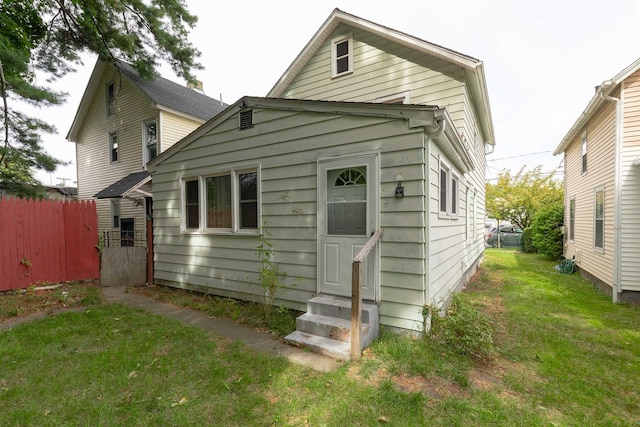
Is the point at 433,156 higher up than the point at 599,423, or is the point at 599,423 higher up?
the point at 433,156

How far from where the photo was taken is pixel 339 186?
444 cm

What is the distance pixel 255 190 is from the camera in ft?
17.8

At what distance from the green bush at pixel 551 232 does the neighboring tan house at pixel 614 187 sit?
436cm

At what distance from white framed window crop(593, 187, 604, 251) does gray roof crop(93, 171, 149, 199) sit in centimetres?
1404

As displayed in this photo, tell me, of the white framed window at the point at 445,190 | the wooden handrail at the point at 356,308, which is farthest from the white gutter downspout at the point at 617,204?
the wooden handrail at the point at 356,308

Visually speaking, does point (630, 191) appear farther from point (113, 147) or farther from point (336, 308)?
point (113, 147)

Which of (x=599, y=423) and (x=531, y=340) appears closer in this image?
(x=599, y=423)

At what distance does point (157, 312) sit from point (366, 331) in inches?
160

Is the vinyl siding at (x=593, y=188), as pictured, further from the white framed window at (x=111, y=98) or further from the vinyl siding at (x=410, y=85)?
the white framed window at (x=111, y=98)

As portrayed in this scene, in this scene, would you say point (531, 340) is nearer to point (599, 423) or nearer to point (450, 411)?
point (599, 423)

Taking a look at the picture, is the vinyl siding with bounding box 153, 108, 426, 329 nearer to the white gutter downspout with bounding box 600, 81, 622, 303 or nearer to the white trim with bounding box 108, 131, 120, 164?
the white gutter downspout with bounding box 600, 81, 622, 303

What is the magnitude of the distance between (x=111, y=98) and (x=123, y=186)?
17.1ft

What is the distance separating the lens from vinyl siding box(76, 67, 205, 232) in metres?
11.3

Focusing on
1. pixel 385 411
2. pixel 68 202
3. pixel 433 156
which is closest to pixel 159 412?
pixel 385 411
